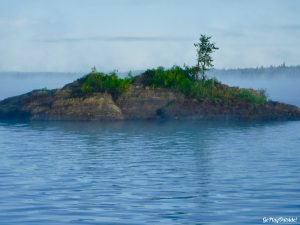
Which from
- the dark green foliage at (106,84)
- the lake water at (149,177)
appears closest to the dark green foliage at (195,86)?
the dark green foliage at (106,84)

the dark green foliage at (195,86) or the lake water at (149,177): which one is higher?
the dark green foliage at (195,86)

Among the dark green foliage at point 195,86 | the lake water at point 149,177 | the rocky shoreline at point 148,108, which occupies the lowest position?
the lake water at point 149,177

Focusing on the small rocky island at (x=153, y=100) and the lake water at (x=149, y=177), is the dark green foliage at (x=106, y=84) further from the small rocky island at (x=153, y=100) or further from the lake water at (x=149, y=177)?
the lake water at (x=149, y=177)

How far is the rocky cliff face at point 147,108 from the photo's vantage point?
91.4m

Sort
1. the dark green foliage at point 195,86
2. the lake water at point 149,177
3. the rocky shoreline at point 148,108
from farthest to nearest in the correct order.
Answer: the dark green foliage at point 195,86, the rocky shoreline at point 148,108, the lake water at point 149,177

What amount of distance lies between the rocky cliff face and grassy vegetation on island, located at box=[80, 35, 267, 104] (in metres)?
1.04

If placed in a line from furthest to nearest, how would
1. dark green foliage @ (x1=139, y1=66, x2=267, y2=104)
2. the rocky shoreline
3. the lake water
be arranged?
dark green foliage @ (x1=139, y1=66, x2=267, y2=104) < the rocky shoreline < the lake water

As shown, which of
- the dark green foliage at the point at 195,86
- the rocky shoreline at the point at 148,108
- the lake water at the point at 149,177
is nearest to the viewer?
the lake water at the point at 149,177

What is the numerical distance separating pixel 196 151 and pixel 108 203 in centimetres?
2313

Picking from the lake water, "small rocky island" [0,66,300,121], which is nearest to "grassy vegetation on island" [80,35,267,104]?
"small rocky island" [0,66,300,121]

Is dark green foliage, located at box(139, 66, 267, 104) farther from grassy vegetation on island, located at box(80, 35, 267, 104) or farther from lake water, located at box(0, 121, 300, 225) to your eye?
lake water, located at box(0, 121, 300, 225)

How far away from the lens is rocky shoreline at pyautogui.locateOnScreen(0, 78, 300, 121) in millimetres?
91375

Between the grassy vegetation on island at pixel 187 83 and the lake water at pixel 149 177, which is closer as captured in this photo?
the lake water at pixel 149 177

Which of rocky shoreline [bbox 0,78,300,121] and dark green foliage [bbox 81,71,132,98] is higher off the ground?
dark green foliage [bbox 81,71,132,98]
